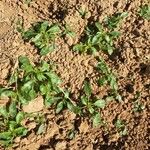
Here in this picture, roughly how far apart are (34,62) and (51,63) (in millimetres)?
153

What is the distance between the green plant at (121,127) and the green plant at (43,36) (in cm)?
91

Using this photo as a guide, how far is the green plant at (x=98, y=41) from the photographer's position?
12.3 feet

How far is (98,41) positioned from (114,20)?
0.32m

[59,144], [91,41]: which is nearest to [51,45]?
[91,41]

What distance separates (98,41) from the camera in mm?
3787

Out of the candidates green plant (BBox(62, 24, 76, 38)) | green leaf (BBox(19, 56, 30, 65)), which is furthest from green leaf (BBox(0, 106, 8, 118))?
green plant (BBox(62, 24, 76, 38))

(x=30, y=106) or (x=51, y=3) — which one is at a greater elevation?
(x=51, y=3)

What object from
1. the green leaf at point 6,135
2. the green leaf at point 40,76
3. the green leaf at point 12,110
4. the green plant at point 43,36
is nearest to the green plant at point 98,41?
the green plant at point 43,36

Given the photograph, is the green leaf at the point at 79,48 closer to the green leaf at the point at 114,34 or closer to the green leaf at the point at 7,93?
the green leaf at the point at 114,34

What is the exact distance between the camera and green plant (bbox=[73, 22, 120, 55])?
3762mm

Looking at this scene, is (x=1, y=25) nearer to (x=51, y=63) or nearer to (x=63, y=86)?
(x=51, y=63)

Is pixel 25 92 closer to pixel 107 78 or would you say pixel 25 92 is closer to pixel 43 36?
pixel 43 36

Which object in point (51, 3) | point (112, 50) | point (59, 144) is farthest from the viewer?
point (51, 3)

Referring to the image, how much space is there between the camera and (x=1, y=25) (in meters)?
3.77
